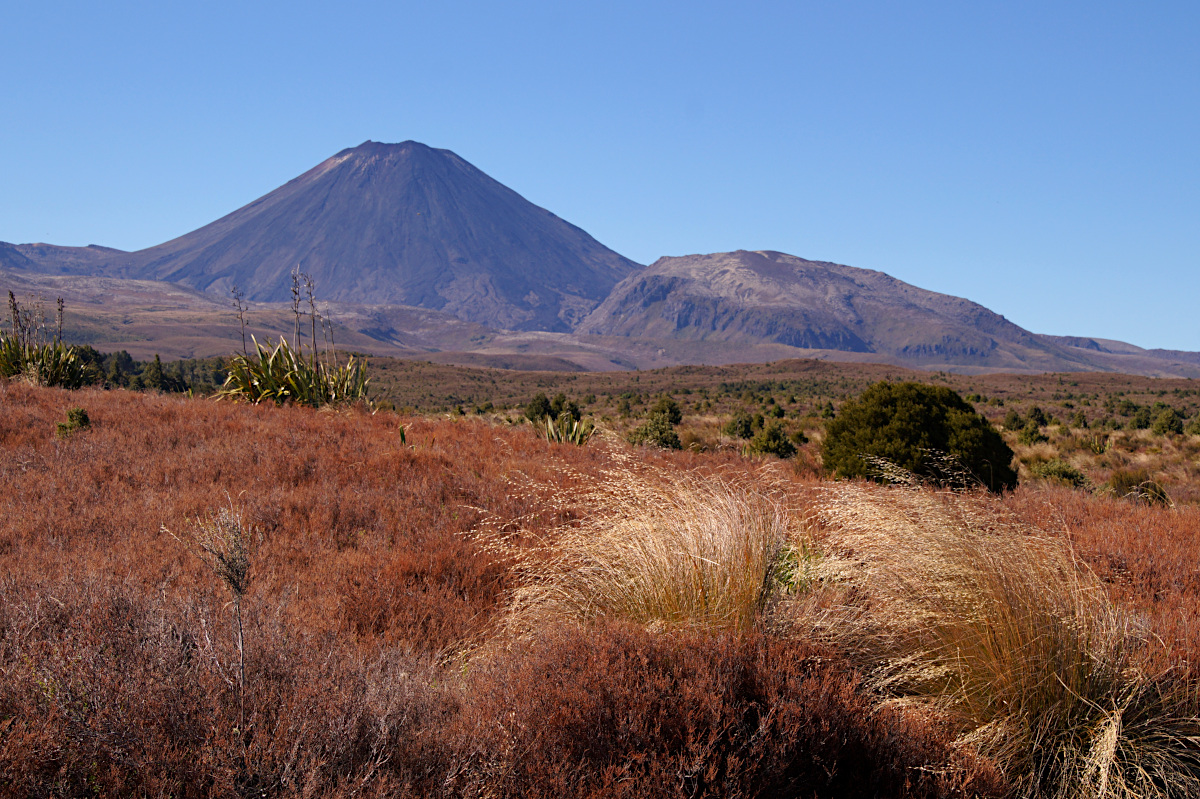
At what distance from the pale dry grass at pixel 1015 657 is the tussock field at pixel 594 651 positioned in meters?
0.02

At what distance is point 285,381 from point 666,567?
10792 millimetres

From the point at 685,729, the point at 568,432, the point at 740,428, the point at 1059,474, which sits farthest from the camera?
the point at 740,428

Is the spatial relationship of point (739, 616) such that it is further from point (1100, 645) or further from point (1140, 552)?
point (1140, 552)

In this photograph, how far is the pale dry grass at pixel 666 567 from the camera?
3.83 m

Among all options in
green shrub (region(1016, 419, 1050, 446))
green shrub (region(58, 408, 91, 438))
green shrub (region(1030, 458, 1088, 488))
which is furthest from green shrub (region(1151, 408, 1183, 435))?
green shrub (region(58, 408, 91, 438))

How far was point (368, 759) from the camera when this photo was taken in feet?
8.29

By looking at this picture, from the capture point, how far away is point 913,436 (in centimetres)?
1028

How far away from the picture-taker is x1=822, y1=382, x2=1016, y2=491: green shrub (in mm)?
9969

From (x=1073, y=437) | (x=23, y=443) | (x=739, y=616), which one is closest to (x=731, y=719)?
(x=739, y=616)

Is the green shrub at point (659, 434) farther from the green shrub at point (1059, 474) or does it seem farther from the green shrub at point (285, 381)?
the green shrub at point (1059, 474)

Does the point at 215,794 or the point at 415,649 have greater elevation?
the point at 215,794

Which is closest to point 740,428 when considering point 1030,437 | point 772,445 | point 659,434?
point 772,445

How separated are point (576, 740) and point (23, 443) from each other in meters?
8.09

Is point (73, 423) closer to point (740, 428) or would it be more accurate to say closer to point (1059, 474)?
point (1059, 474)
